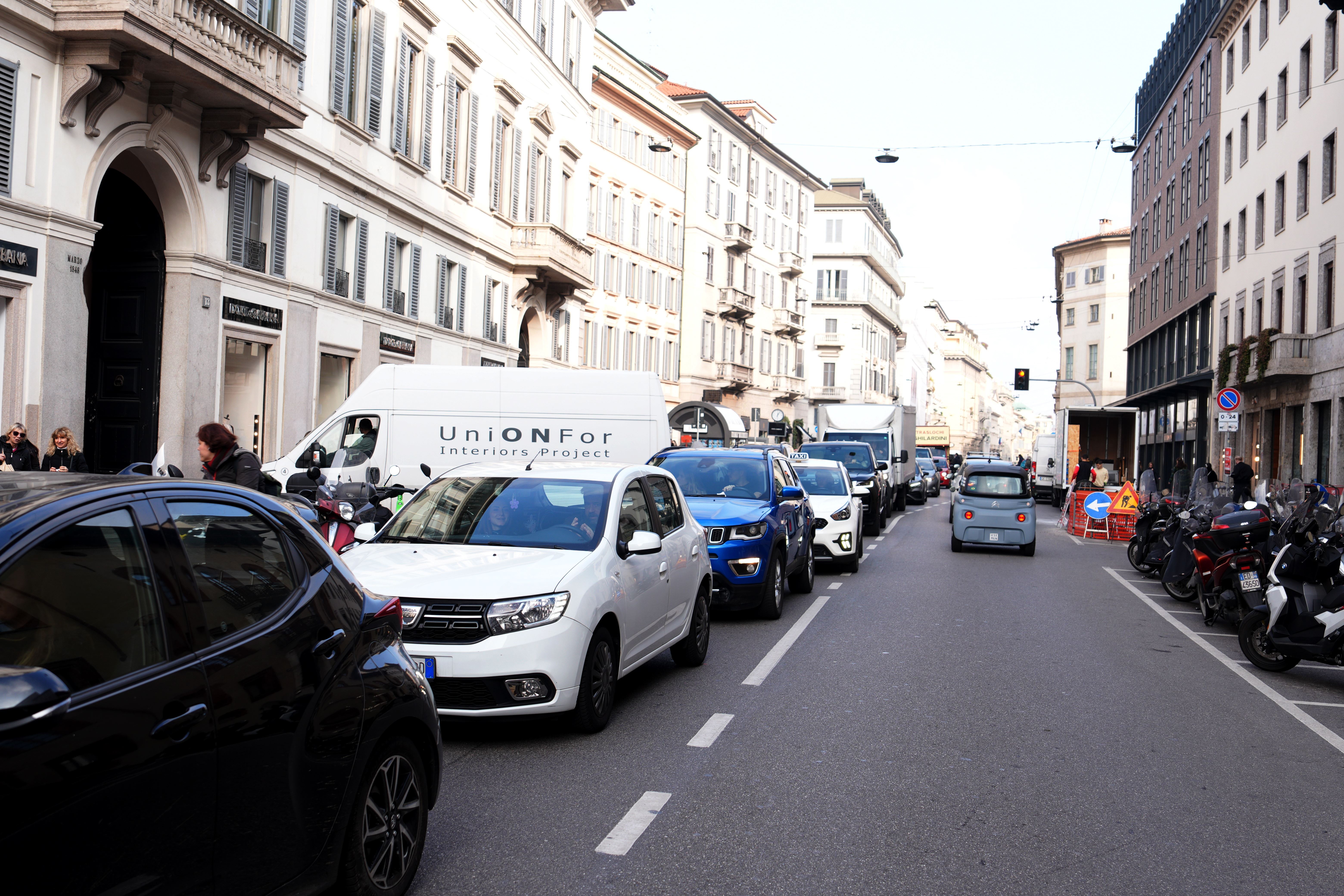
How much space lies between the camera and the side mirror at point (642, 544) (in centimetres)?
784

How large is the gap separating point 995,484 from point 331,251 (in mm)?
13484

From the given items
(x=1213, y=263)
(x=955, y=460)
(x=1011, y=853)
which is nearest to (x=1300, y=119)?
(x=1213, y=263)

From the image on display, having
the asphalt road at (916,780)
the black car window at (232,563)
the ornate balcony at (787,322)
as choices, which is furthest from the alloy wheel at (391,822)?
the ornate balcony at (787,322)

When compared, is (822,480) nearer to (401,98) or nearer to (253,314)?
(253,314)

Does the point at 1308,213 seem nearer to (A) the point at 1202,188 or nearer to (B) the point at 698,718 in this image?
(A) the point at 1202,188

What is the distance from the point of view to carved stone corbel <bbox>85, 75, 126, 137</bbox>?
54.9 ft

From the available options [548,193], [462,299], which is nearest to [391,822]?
[462,299]

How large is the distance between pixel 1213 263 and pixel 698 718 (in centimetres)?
4323

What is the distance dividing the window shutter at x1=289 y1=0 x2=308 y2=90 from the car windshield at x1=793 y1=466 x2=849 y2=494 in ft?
37.2

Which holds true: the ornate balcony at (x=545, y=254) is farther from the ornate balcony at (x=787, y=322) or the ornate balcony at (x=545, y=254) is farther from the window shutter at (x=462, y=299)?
the ornate balcony at (x=787, y=322)

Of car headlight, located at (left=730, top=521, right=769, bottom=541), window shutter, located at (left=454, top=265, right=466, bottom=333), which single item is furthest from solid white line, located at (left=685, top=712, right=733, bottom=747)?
window shutter, located at (left=454, top=265, right=466, bottom=333)

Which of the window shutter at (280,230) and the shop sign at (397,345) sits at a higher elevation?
the window shutter at (280,230)

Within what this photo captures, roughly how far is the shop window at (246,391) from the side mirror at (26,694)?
18.9 meters

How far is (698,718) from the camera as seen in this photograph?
7820 millimetres
